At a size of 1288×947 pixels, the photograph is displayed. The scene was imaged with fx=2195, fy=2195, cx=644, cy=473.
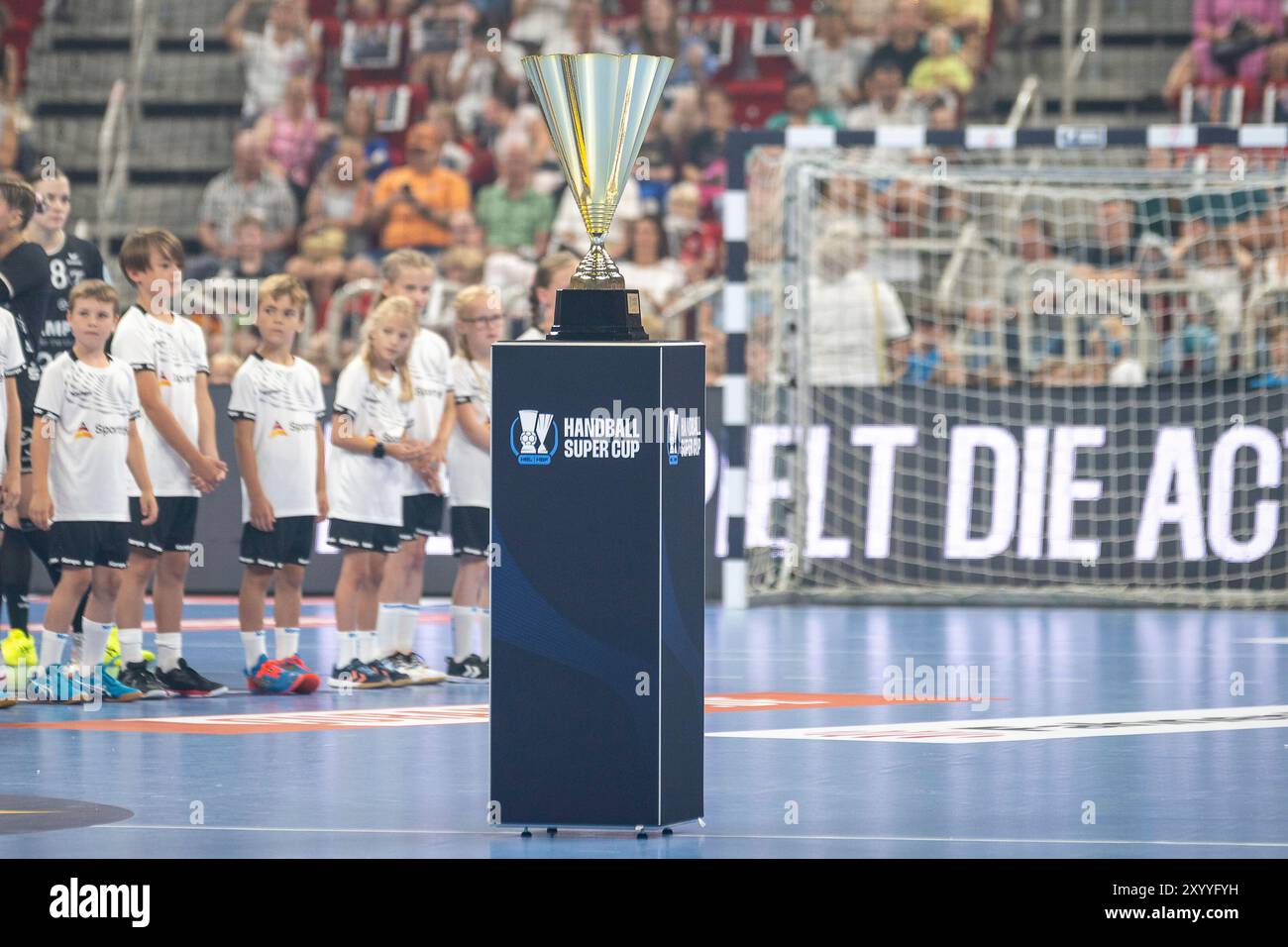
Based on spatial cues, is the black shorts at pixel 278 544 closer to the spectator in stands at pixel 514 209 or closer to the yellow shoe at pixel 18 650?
the yellow shoe at pixel 18 650

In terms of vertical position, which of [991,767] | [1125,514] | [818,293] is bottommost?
[991,767]

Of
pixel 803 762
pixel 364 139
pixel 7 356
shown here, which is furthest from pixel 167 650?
pixel 364 139

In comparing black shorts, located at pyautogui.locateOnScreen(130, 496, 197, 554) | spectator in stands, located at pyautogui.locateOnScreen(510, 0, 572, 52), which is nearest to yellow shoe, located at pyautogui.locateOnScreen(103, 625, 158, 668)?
black shorts, located at pyautogui.locateOnScreen(130, 496, 197, 554)

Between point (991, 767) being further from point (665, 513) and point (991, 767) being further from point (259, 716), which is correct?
point (259, 716)

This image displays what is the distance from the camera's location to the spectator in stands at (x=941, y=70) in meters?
17.8

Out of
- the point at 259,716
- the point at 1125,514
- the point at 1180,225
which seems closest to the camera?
the point at 259,716

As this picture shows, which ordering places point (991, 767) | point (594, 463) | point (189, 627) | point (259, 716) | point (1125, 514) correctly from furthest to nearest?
point (1125, 514)
point (189, 627)
point (259, 716)
point (991, 767)
point (594, 463)

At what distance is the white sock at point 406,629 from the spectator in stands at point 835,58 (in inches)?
345

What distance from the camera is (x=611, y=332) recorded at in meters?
6.24

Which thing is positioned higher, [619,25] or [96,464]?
[619,25]

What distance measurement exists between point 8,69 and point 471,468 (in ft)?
35.1

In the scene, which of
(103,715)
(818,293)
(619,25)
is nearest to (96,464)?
(103,715)

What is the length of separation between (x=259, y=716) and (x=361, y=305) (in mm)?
7619

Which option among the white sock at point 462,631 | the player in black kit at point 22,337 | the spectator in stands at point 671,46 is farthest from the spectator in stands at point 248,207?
the white sock at point 462,631
